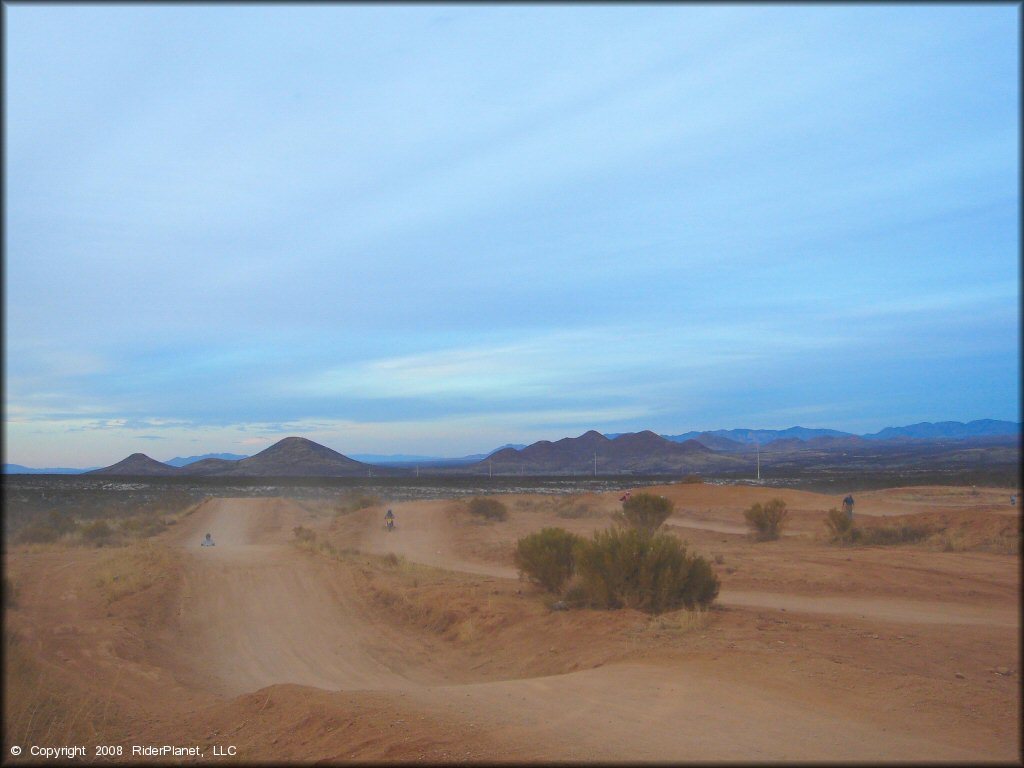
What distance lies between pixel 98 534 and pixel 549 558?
24.6m

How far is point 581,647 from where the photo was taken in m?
15.4

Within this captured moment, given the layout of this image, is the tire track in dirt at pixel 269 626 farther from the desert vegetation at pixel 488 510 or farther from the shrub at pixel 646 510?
the desert vegetation at pixel 488 510

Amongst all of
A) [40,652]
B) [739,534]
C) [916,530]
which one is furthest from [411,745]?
[739,534]

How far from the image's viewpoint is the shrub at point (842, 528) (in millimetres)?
31969

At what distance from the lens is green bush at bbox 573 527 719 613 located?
58.2ft

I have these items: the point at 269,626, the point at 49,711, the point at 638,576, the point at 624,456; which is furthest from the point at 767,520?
the point at 624,456

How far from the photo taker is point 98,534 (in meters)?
34.5

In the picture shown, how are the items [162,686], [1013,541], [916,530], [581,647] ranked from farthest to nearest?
[916,530], [1013,541], [581,647], [162,686]

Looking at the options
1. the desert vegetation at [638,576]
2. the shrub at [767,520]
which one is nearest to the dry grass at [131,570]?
the desert vegetation at [638,576]

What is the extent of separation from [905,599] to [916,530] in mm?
13492

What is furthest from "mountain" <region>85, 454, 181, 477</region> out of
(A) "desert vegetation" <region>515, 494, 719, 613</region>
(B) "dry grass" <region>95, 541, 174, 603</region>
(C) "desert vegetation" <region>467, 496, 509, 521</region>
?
(C) "desert vegetation" <region>467, 496, 509, 521</region>

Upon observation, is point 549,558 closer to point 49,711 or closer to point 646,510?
point 49,711

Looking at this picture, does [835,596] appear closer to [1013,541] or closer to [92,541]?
[1013,541]

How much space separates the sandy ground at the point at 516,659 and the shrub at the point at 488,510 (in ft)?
50.7
